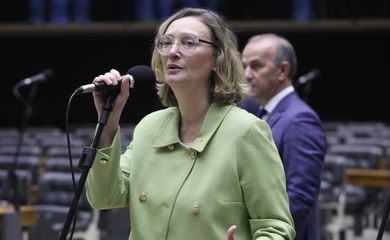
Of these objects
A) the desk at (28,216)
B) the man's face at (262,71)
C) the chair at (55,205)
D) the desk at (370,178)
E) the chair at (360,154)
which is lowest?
the chair at (360,154)

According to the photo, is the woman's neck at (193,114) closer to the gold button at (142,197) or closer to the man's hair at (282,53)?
the gold button at (142,197)

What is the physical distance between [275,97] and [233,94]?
4.54ft

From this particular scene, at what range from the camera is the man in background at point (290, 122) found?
3.36 metres

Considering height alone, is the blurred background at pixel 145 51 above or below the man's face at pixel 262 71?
below

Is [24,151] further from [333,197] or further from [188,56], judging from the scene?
[188,56]

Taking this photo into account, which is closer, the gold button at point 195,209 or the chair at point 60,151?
the gold button at point 195,209

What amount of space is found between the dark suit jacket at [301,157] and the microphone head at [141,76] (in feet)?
3.49

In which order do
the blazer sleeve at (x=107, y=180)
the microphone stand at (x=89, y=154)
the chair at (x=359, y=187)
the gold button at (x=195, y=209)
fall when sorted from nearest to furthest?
1. the microphone stand at (x=89, y=154)
2. the gold button at (x=195, y=209)
3. the blazer sleeve at (x=107, y=180)
4. the chair at (x=359, y=187)

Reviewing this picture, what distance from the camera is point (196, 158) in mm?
2379

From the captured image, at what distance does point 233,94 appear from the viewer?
2475 mm

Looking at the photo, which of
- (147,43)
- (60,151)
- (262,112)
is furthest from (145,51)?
(262,112)

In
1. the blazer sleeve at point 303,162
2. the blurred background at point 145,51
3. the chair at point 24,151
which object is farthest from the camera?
the blurred background at point 145,51

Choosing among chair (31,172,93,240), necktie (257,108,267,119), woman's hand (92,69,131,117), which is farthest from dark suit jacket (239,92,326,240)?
chair (31,172,93,240)

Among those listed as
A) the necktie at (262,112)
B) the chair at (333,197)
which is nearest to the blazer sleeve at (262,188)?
the necktie at (262,112)
